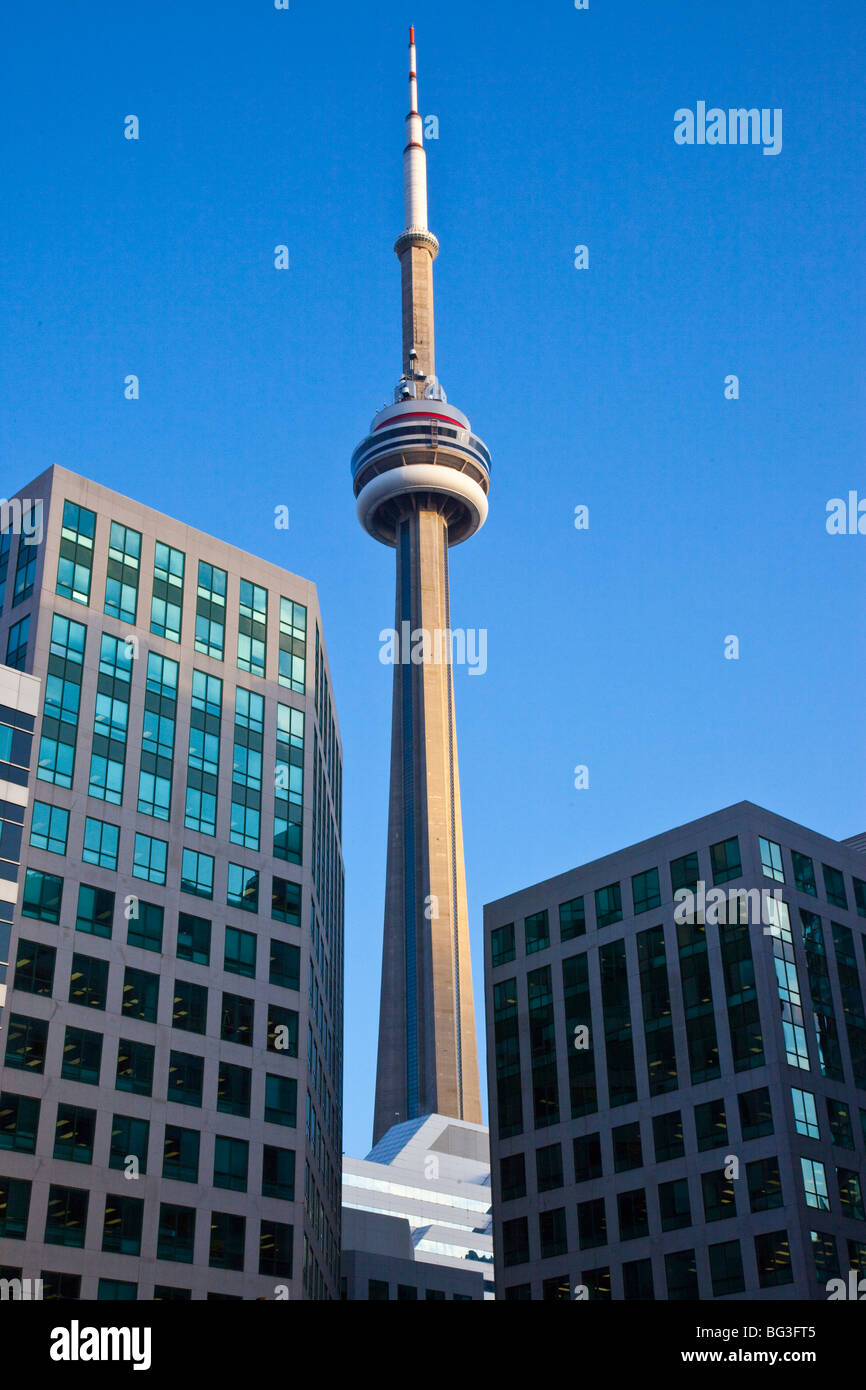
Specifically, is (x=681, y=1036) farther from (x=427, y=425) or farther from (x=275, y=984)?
(x=427, y=425)

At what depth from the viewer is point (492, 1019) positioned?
9625cm

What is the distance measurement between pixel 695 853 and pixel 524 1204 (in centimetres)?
2127

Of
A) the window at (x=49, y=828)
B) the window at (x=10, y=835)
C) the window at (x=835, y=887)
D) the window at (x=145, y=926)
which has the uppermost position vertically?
the window at (x=835, y=887)

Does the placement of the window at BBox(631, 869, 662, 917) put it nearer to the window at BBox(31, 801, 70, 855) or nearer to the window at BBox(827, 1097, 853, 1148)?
the window at BBox(827, 1097, 853, 1148)

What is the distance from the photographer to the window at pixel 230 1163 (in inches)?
2781

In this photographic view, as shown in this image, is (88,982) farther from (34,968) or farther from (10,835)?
(10,835)

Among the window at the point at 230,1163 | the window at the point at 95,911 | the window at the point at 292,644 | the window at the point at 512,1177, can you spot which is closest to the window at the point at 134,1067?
the window at the point at 230,1163

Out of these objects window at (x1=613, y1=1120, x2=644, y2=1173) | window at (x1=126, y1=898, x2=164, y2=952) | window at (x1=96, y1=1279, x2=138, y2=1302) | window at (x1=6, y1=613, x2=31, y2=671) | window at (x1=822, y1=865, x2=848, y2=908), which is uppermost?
window at (x1=6, y1=613, x2=31, y2=671)

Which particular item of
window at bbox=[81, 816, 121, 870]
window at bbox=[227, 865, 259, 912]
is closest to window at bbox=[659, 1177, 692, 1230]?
window at bbox=[227, 865, 259, 912]

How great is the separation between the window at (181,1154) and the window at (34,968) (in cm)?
819

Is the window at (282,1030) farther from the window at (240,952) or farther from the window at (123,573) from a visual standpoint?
the window at (123,573)

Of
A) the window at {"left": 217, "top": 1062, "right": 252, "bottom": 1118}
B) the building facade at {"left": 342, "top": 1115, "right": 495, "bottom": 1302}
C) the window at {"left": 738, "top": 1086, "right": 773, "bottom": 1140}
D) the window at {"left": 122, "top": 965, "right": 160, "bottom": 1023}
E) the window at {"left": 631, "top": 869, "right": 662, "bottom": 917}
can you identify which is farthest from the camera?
the building facade at {"left": 342, "top": 1115, "right": 495, "bottom": 1302}

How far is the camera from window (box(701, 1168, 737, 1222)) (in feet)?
255

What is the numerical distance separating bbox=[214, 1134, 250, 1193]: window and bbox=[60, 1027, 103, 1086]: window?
22.5ft
